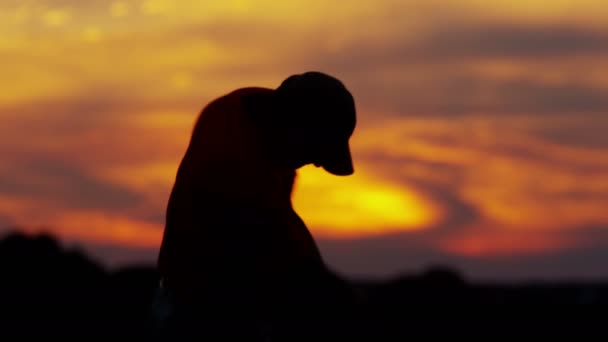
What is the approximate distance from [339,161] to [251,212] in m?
0.54

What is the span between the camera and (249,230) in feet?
27.6

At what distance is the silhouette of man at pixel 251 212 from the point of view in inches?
330

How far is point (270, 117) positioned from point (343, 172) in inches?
16.8

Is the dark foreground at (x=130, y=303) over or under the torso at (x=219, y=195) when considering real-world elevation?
over

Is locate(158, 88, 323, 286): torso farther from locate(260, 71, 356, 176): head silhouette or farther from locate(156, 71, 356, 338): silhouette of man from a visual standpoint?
locate(260, 71, 356, 176): head silhouette

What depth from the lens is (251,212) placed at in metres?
8.40

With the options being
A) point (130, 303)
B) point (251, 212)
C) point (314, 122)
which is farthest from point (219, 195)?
point (130, 303)

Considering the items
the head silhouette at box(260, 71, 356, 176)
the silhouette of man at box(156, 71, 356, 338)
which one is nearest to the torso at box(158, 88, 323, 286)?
the silhouette of man at box(156, 71, 356, 338)

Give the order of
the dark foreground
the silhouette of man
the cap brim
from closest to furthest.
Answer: the silhouette of man → the cap brim → the dark foreground

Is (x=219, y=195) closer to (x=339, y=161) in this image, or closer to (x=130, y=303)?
(x=339, y=161)

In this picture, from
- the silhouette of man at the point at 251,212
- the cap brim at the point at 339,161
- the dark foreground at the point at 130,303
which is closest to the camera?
the silhouette of man at the point at 251,212

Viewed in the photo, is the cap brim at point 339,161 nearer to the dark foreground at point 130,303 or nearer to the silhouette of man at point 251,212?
the silhouette of man at point 251,212

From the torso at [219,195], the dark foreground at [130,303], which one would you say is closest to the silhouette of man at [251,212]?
the torso at [219,195]

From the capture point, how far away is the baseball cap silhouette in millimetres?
8414
